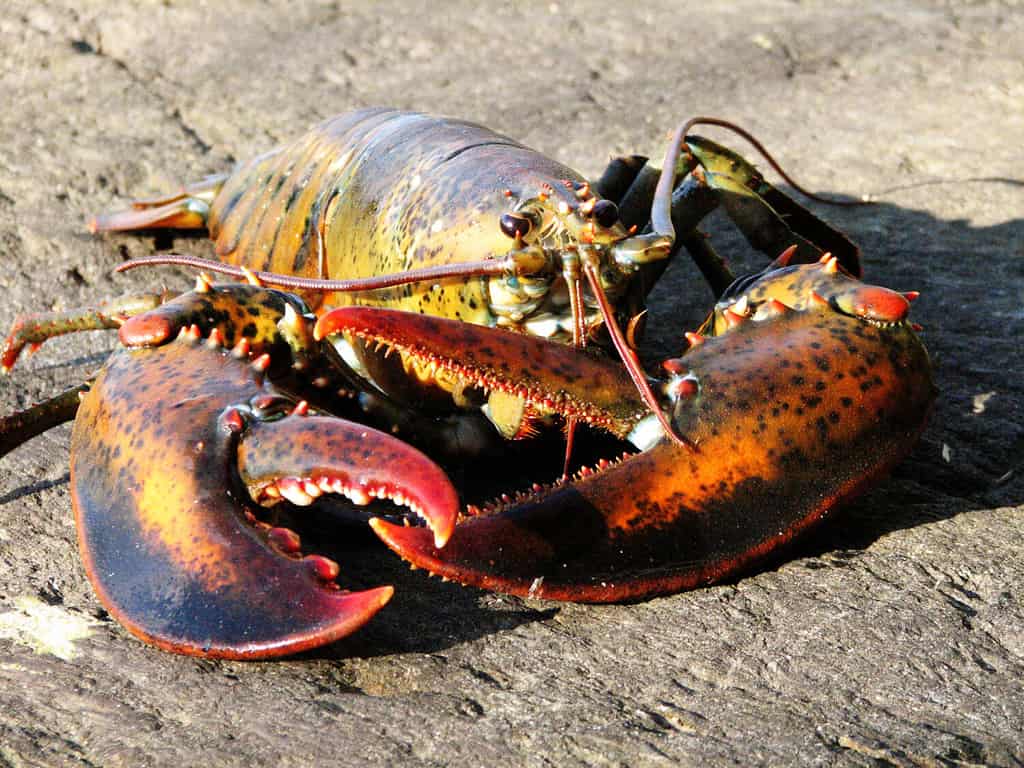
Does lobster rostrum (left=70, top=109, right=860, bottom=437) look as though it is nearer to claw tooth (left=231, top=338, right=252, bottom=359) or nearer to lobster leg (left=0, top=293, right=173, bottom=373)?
claw tooth (left=231, top=338, right=252, bottom=359)

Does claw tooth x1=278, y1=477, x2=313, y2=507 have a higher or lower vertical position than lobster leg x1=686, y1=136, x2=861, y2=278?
lower

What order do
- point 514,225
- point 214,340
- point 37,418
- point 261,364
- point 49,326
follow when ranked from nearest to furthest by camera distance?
point 261,364 < point 214,340 < point 514,225 < point 37,418 < point 49,326

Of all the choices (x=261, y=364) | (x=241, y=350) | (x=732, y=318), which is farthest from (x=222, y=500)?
(x=732, y=318)

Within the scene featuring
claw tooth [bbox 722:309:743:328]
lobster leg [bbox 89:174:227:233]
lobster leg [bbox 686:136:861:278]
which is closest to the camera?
claw tooth [bbox 722:309:743:328]

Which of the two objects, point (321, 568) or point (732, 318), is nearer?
point (321, 568)

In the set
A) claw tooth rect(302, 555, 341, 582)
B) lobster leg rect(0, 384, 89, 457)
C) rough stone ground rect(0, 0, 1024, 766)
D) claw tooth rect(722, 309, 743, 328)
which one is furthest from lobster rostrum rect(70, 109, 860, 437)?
claw tooth rect(302, 555, 341, 582)

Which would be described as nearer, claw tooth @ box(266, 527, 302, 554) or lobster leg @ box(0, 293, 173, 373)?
claw tooth @ box(266, 527, 302, 554)

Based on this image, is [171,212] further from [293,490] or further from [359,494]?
[359,494]
